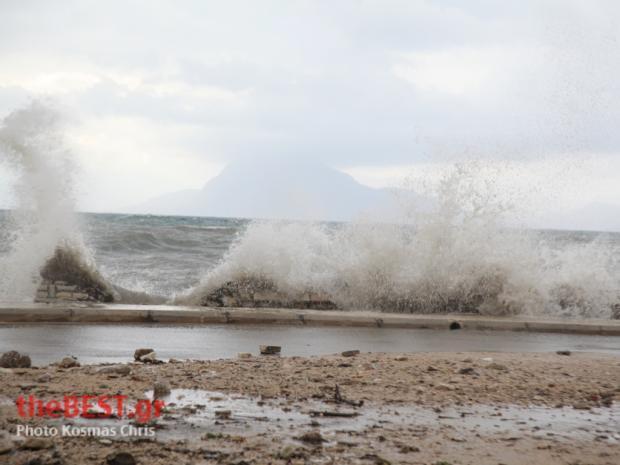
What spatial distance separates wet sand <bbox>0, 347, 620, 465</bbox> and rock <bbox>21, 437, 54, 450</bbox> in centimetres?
1

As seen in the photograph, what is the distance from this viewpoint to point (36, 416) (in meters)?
3.89

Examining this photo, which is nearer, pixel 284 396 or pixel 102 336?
pixel 284 396

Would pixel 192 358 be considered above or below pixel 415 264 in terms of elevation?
below

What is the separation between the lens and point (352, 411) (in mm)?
4383

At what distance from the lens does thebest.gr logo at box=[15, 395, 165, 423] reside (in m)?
3.96

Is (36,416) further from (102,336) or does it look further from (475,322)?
(475,322)

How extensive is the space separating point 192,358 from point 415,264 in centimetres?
739

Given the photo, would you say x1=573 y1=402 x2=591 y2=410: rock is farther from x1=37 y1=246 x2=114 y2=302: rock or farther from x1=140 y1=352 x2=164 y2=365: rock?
x1=37 y1=246 x2=114 y2=302: rock

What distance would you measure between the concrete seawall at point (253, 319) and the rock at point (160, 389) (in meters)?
5.19

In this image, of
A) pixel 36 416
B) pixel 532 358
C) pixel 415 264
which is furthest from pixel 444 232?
pixel 36 416

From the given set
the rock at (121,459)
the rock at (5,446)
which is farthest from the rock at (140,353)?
the rock at (121,459)

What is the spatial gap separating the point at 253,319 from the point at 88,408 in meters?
6.01

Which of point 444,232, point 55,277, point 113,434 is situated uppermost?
point 444,232

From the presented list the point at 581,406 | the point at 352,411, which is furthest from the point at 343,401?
the point at 581,406
